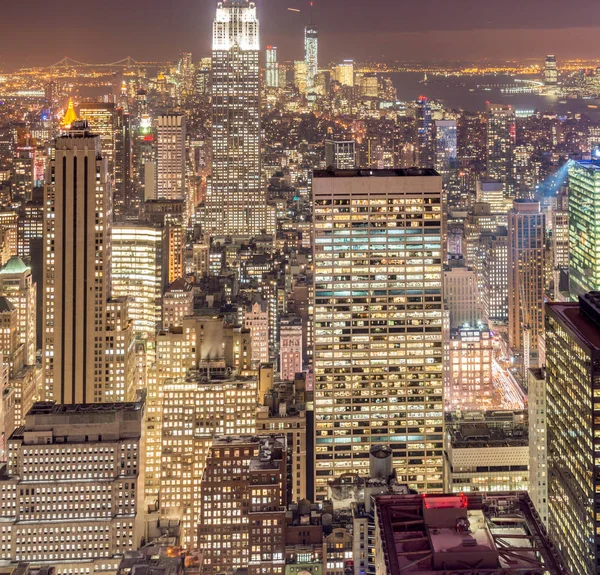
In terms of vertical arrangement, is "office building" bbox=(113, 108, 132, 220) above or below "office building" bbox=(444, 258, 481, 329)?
above

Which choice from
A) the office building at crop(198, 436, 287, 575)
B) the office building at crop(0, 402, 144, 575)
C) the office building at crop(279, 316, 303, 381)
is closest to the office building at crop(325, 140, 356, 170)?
the office building at crop(279, 316, 303, 381)

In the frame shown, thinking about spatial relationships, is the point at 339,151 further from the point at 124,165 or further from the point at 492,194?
the point at 124,165

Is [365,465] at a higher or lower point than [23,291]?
lower

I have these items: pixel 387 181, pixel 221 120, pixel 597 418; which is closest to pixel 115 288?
pixel 387 181

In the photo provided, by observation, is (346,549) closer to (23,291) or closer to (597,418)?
(597,418)

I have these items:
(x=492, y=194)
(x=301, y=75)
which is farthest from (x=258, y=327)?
(x=492, y=194)

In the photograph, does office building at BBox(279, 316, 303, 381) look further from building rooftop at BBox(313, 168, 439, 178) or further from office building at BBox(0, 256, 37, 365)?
building rooftop at BBox(313, 168, 439, 178)

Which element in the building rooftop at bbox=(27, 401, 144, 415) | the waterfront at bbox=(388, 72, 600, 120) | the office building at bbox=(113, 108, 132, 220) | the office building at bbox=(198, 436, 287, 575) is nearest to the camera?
the office building at bbox=(198, 436, 287, 575)
